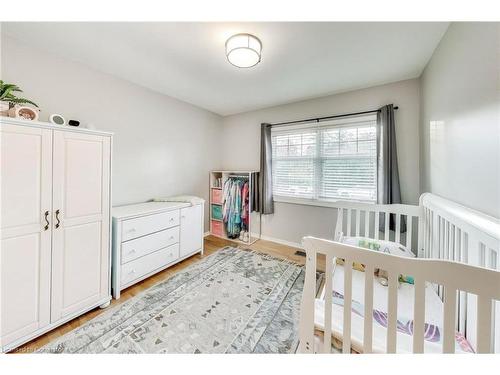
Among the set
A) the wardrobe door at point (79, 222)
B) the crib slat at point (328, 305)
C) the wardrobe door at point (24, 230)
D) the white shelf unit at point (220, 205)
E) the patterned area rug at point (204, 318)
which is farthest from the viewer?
the white shelf unit at point (220, 205)

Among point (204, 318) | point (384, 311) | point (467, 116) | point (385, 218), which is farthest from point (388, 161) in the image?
point (204, 318)

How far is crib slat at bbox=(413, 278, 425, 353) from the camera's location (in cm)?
56

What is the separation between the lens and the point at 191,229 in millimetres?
2631

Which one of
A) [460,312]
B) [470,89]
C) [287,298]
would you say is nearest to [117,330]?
[287,298]

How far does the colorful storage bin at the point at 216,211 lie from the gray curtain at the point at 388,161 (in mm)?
2472

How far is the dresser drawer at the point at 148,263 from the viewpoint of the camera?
1910 millimetres

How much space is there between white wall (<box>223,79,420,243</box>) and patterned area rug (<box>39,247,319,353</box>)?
937mm

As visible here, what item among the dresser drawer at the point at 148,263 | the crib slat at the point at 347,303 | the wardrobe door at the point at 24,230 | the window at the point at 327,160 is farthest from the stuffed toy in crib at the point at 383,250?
the wardrobe door at the point at 24,230

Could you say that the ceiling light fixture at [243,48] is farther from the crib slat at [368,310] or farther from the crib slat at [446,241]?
the crib slat at [446,241]

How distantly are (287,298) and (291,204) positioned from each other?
5.08 feet

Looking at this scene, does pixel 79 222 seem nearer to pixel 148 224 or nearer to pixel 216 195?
pixel 148 224

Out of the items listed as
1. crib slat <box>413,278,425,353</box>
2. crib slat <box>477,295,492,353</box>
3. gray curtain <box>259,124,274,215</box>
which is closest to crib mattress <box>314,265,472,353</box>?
crib slat <box>413,278,425,353</box>

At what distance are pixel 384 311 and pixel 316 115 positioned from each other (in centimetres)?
250

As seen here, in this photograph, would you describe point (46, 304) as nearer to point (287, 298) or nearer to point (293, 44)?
point (287, 298)
